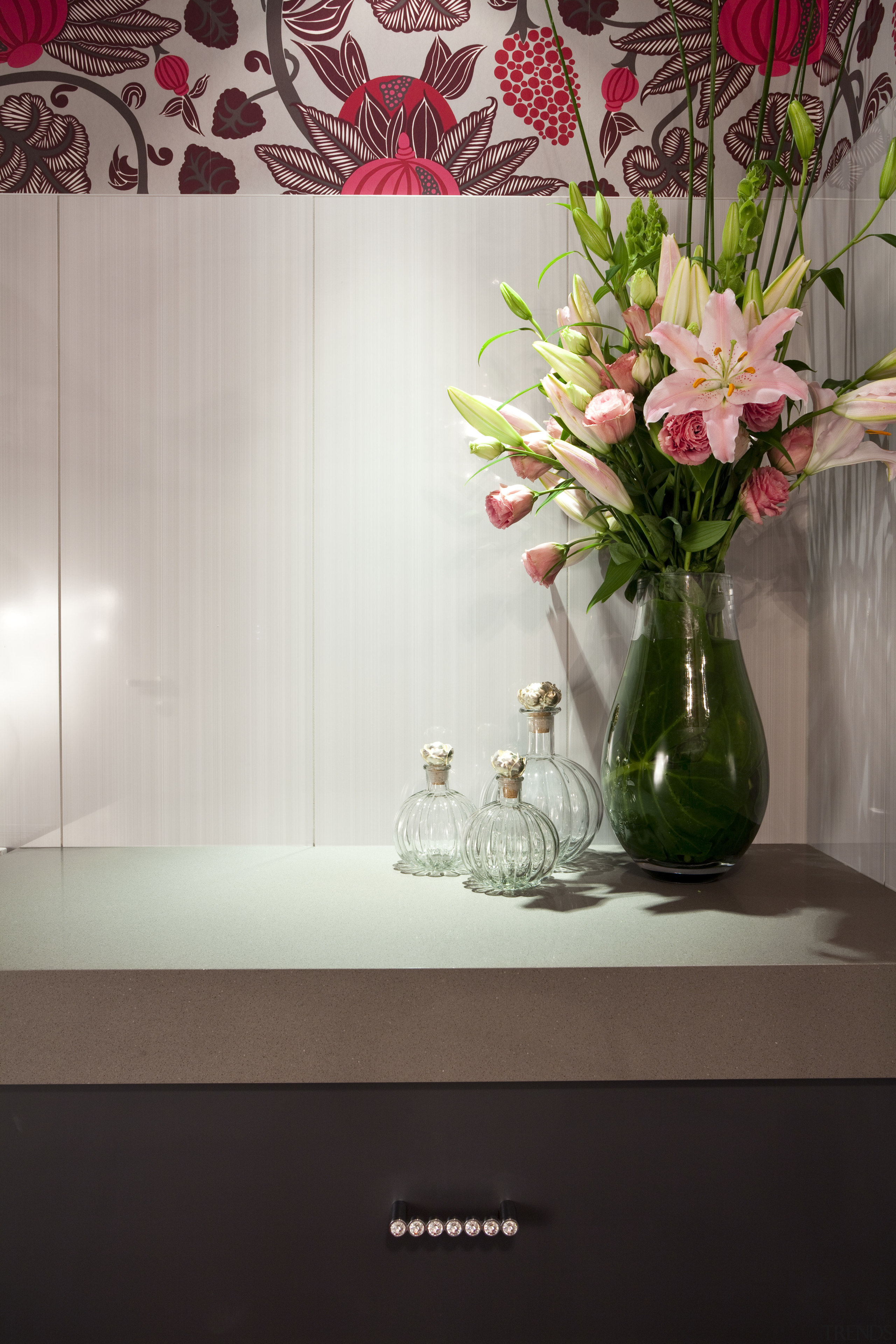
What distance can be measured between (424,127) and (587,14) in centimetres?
25

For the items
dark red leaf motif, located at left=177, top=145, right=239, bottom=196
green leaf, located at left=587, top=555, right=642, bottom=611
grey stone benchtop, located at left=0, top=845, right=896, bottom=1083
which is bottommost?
grey stone benchtop, located at left=0, top=845, right=896, bottom=1083

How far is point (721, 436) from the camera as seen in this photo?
29.3 inches

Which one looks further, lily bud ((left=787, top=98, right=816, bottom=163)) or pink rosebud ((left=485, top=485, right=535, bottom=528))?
pink rosebud ((left=485, top=485, right=535, bottom=528))

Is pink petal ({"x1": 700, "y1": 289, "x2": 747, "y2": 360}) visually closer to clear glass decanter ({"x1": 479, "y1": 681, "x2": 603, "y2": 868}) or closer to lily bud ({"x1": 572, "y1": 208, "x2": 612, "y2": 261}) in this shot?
lily bud ({"x1": 572, "y1": 208, "x2": 612, "y2": 261})

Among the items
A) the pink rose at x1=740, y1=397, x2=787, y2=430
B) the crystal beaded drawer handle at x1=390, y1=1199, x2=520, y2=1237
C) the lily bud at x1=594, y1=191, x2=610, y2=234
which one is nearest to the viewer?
the crystal beaded drawer handle at x1=390, y1=1199, x2=520, y2=1237

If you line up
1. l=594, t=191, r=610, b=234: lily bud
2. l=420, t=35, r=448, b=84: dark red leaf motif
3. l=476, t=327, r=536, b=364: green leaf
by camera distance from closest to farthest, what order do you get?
1. l=594, t=191, r=610, b=234: lily bud
2. l=476, t=327, r=536, b=364: green leaf
3. l=420, t=35, r=448, b=84: dark red leaf motif

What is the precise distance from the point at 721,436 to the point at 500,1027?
53 centimetres

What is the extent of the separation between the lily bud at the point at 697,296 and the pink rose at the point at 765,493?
0.50 ft

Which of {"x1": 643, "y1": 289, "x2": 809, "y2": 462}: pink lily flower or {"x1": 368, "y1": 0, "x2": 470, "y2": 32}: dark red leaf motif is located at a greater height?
{"x1": 368, "y1": 0, "x2": 470, "y2": 32}: dark red leaf motif

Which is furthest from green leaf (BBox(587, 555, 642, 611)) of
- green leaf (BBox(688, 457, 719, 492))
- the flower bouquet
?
green leaf (BBox(688, 457, 719, 492))

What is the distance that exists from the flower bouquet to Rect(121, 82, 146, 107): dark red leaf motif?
0.55 meters

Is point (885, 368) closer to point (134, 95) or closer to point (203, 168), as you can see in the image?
point (203, 168)

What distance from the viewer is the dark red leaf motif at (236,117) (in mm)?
1074

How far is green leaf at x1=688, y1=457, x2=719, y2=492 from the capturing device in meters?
0.82
